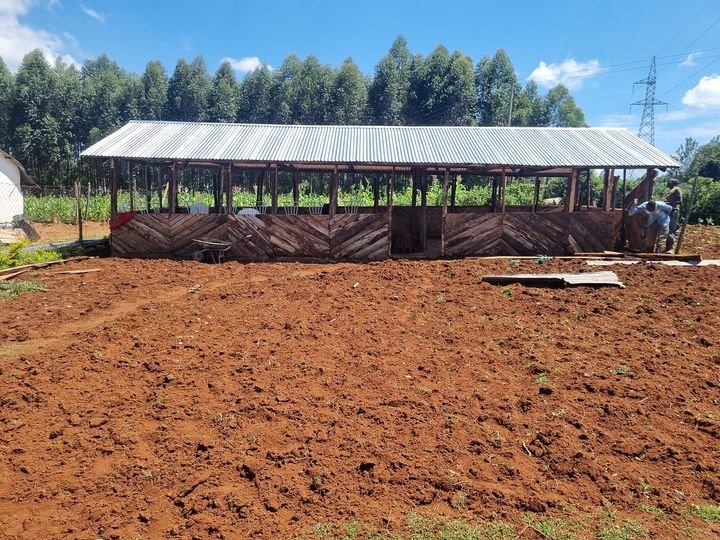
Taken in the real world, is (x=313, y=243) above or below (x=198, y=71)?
below

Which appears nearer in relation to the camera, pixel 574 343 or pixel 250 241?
pixel 574 343

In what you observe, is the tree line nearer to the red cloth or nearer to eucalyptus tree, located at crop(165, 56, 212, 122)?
eucalyptus tree, located at crop(165, 56, 212, 122)

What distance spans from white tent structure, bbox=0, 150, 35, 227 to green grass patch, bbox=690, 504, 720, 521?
28.8 metres

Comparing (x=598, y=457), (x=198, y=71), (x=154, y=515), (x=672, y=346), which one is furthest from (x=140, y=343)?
(x=198, y=71)

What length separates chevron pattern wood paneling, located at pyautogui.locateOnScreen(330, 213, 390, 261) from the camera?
14.0m

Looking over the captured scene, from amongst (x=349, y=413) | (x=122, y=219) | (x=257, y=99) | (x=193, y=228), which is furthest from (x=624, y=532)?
(x=257, y=99)

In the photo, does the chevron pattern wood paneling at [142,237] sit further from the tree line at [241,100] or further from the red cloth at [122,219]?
the tree line at [241,100]

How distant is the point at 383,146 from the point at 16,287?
1054cm

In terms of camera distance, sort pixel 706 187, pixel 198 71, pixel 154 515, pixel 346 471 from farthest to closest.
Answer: pixel 198 71, pixel 706 187, pixel 346 471, pixel 154 515

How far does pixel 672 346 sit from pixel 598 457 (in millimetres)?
3233

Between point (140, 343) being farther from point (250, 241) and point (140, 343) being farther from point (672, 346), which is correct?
point (250, 241)

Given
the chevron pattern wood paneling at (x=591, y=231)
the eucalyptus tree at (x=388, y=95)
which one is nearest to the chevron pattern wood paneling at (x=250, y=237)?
the chevron pattern wood paneling at (x=591, y=231)

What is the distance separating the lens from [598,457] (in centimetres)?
392

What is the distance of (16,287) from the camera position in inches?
377
